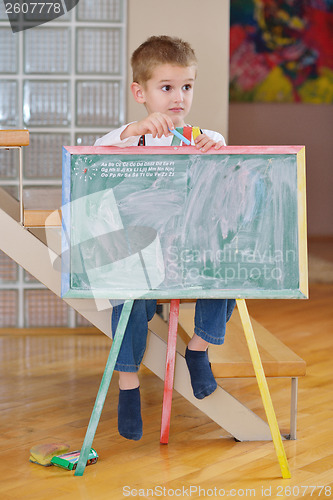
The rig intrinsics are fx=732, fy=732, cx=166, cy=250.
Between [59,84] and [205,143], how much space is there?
1.96m

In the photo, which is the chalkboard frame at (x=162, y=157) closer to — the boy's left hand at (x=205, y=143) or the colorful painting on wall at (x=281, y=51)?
the boy's left hand at (x=205, y=143)

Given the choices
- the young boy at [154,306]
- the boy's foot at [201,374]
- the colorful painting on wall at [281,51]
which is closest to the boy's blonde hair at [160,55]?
the young boy at [154,306]

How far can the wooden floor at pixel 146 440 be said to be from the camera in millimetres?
1814

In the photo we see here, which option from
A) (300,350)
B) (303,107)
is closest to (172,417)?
(300,350)

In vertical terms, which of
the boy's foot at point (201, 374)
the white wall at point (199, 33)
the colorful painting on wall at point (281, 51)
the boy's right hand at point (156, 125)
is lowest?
the boy's foot at point (201, 374)

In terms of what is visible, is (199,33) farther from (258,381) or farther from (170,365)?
(258,381)

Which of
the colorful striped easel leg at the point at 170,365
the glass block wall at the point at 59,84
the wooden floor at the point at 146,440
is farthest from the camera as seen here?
the glass block wall at the point at 59,84

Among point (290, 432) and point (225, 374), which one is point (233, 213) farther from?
point (290, 432)

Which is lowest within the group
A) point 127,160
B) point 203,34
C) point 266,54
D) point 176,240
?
point 176,240

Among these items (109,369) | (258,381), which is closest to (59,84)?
(109,369)

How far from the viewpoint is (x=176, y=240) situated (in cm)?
186

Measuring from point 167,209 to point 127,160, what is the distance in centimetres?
16

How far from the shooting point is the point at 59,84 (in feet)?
11.9

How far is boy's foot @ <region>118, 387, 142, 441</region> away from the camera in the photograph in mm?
1998
